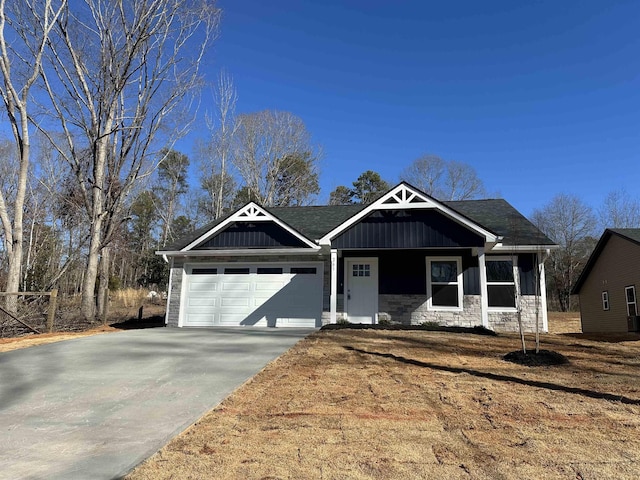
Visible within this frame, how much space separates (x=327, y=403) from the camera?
14.5 feet

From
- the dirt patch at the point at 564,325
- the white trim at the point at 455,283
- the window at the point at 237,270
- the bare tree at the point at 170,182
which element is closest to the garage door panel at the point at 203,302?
the window at the point at 237,270

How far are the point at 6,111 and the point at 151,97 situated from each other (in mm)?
5401

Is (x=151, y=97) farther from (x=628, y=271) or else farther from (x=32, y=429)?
(x=628, y=271)

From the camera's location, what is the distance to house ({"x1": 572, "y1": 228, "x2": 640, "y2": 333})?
52.2 ft

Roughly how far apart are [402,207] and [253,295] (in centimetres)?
565

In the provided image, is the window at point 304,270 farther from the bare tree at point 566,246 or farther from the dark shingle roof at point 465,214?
the bare tree at point 566,246

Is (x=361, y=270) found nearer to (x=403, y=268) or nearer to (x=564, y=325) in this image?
(x=403, y=268)

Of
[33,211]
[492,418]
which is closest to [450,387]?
[492,418]

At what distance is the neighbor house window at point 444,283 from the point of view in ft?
41.2

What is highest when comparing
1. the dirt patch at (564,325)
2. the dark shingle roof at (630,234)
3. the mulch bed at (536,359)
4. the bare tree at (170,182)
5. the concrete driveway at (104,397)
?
the bare tree at (170,182)

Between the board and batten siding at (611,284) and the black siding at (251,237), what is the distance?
1343 centimetres

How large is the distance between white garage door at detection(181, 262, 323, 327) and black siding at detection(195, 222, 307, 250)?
2.26 feet

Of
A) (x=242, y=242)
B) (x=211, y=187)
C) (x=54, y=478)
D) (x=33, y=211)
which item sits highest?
(x=211, y=187)

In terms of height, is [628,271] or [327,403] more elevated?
[628,271]
